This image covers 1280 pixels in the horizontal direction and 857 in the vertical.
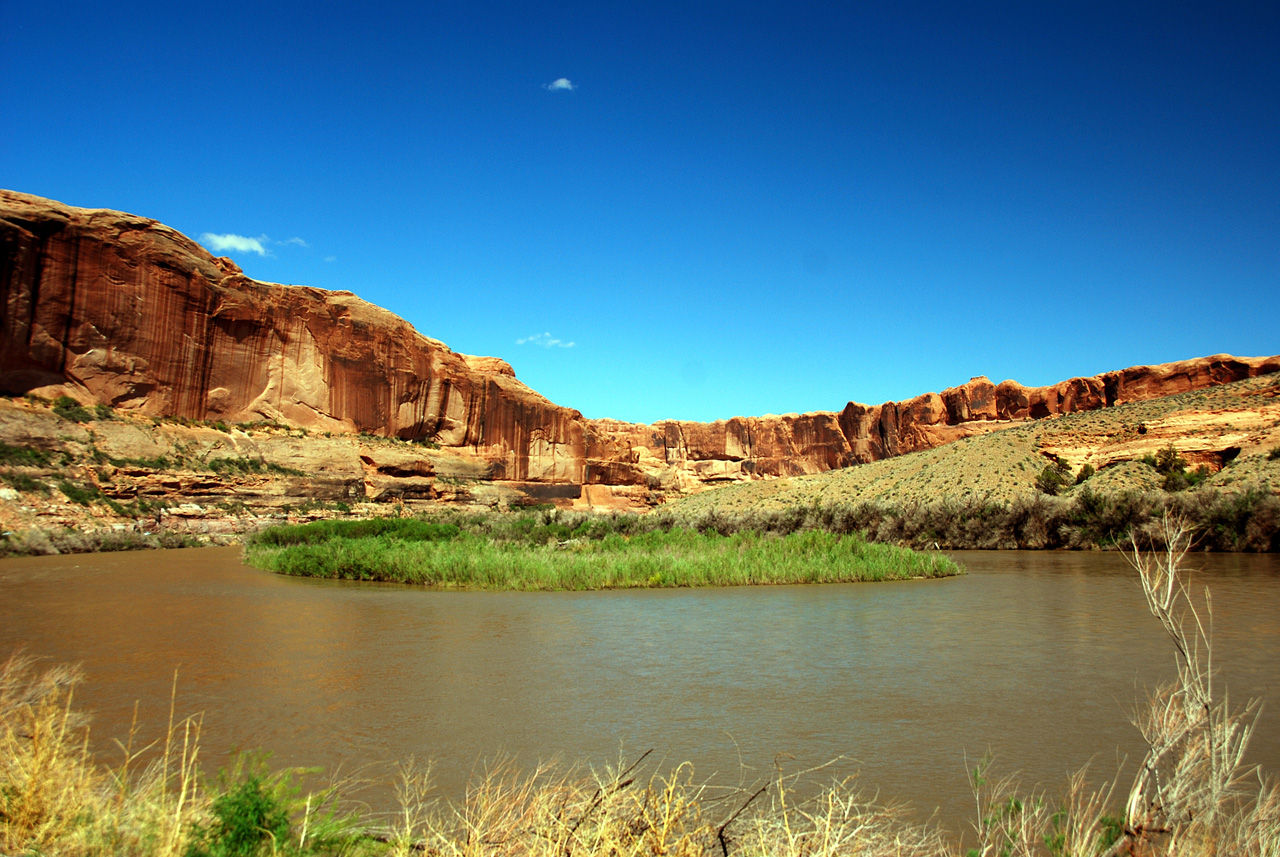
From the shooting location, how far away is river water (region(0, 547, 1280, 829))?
473cm

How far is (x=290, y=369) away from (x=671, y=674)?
49921 mm

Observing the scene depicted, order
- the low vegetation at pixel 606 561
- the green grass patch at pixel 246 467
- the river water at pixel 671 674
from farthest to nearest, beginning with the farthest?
the green grass patch at pixel 246 467
the low vegetation at pixel 606 561
the river water at pixel 671 674

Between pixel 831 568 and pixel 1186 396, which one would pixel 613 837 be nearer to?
pixel 831 568

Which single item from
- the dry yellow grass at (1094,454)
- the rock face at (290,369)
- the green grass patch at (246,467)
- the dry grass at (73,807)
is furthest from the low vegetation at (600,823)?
the rock face at (290,369)

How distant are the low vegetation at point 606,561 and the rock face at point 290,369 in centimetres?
2697

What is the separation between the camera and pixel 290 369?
5050 centimetres

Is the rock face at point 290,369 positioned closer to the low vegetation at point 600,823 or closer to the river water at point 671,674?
the river water at point 671,674

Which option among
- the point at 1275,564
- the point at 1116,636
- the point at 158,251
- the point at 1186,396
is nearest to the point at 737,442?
the point at 1186,396

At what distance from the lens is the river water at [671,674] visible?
15.5 ft

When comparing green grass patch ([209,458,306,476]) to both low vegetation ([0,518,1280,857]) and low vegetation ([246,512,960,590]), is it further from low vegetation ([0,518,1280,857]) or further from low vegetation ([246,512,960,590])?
low vegetation ([0,518,1280,857])

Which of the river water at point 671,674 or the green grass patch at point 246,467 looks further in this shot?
the green grass patch at point 246,467

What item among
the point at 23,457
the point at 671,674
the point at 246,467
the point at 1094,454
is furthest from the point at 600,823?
the point at 246,467

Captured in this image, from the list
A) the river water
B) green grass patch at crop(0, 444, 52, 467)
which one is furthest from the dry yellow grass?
green grass patch at crop(0, 444, 52, 467)

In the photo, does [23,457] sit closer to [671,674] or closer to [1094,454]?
[671,674]
